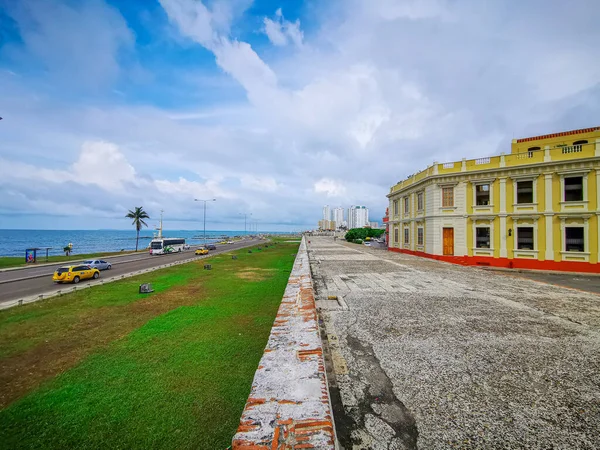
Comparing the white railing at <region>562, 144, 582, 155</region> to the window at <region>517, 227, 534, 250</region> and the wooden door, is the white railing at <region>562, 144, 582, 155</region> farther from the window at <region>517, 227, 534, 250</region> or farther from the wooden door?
the wooden door

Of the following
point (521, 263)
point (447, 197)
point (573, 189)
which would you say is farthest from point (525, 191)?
point (521, 263)

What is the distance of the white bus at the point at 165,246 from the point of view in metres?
39.4

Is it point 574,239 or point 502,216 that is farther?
point 502,216

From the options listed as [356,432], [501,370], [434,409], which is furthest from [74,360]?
[501,370]

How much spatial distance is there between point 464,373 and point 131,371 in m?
6.46

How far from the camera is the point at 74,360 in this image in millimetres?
5828

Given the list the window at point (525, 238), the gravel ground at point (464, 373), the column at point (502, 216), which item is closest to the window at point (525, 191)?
the column at point (502, 216)

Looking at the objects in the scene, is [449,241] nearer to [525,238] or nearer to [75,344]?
[525,238]

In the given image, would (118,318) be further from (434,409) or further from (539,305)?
(539,305)

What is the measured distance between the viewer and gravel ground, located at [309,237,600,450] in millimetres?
3301

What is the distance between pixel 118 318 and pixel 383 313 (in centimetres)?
899

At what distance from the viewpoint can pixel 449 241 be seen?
2444 cm

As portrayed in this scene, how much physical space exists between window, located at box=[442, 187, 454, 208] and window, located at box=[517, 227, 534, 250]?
18.4 ft

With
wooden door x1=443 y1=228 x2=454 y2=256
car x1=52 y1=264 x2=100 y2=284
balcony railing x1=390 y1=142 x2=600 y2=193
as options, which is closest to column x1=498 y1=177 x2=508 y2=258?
balcony railing x1=390 y1=142 x2=600 y2=193
